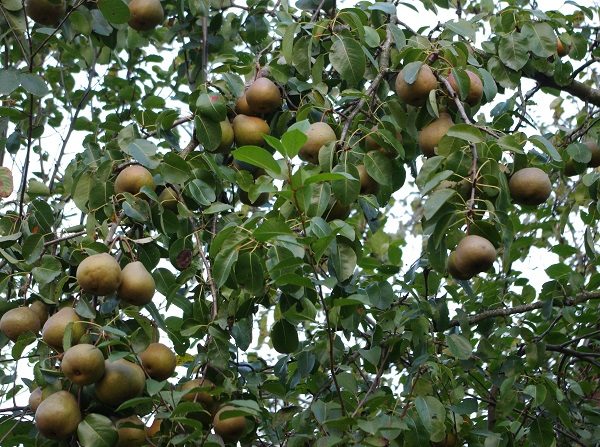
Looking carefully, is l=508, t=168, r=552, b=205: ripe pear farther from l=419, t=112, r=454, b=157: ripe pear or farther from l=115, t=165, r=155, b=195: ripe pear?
l=115, t=165, r=155, b=195: ripe pear

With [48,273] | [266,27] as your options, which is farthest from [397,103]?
[266,27]

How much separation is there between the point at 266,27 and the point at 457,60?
124cm

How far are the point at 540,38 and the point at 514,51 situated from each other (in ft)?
0.29

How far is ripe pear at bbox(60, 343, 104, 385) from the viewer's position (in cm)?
176

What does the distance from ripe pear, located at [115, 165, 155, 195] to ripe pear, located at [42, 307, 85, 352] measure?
37 cm

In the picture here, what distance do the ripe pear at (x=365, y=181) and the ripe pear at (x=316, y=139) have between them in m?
0.10

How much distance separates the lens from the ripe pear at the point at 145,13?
8.59 feet

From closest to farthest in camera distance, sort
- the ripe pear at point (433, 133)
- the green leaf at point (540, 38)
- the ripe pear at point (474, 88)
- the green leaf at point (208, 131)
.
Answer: the ripe pear at point (433, 133)
the ripe pear at point (474, 88)
the green leaf at point (208, 131)
the green leaf at point (540, 38)

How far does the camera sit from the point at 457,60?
2.14 m

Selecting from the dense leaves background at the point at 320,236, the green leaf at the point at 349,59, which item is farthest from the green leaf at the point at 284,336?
the green leaf at the point at 349,59

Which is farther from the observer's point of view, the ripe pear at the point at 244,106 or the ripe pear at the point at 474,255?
the ripe pear at the point at 244,106

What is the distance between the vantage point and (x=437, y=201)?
173 centimetres

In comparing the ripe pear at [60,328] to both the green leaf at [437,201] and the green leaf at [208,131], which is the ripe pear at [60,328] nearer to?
the green leaf at [208,131]

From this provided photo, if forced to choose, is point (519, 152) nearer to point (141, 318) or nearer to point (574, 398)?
point (141, 318)
